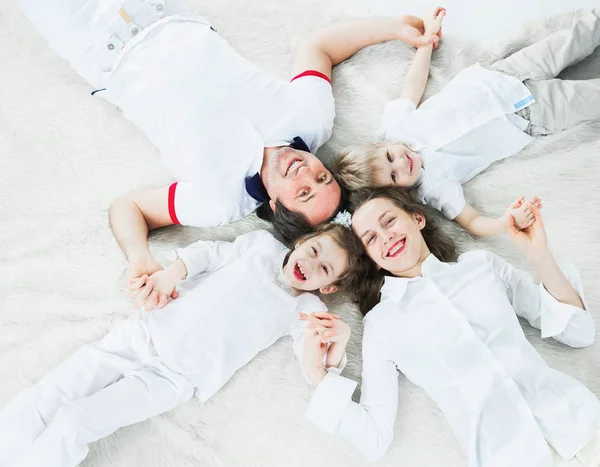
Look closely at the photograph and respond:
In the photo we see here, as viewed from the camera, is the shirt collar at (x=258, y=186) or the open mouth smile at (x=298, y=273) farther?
the shirt collar at (x=258, y=186)

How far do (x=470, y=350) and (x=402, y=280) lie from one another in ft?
0.67

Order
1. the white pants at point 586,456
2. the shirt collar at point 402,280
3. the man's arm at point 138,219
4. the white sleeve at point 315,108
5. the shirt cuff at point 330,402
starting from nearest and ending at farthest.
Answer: the white pants at point 586,456 < the shirt cuff at point 330,402 < the shirt collar at point 402,280 < the man's arm at point 138,219 < the white sleeve at point 315,108

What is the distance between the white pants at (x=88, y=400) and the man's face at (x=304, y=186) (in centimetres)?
43

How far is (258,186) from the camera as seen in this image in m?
1.42

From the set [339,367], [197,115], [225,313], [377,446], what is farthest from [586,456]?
[197,115]

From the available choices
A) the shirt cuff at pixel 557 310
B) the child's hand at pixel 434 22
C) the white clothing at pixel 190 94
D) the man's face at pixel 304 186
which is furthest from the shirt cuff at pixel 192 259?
the child's hand at pixel 434 22

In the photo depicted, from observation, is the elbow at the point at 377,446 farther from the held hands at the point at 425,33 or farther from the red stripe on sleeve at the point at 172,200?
the held hands at the point at 425,33

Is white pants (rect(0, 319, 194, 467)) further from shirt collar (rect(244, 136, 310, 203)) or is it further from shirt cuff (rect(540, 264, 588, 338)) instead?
shirt cuff (rect(540, 264, 588, 338))

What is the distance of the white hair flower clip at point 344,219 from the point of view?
1.31m

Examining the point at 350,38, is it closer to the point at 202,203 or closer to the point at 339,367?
the point at 202,203

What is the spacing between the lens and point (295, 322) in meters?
1.33

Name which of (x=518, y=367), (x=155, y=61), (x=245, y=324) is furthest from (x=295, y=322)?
(x=155, y=61)

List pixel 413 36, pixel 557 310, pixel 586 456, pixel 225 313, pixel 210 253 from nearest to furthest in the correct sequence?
pixel 586 456, pixel 557 310, pixel 225 313, pixel 210 253, pixel 413 36

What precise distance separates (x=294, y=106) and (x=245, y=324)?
556mm
